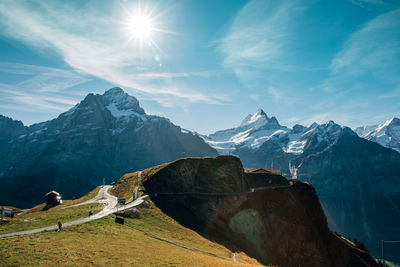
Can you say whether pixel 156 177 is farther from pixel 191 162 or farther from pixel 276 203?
pixel 276 203

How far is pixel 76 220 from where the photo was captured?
4931cm

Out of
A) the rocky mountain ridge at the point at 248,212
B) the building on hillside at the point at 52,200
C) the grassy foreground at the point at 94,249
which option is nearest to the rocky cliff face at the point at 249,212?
the rocky mountain ridge at the point at 248,212

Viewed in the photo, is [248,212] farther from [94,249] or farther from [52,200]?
[52,200]

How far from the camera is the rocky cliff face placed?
74.8m

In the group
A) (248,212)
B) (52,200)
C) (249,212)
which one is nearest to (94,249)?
(248,212)

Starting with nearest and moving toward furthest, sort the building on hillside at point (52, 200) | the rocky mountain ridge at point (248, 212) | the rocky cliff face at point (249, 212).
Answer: the rocky mountain ridge at point (248, 212) → the rocky cliff face at point (249, 212) → the building on hillside at point (52, 200)

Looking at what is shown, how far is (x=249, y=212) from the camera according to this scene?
272 feet

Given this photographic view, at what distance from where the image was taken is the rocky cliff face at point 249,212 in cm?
7475

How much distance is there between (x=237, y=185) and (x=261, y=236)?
59.8 feet

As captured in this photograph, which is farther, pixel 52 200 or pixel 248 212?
pixel 52 200

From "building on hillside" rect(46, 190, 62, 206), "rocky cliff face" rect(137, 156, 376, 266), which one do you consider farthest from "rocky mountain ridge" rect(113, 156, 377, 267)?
"building on hillside" rect(46, 190, 62, 206)

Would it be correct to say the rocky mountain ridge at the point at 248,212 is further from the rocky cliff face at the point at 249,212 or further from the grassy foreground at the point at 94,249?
the grassy foreground at the point at 94,249

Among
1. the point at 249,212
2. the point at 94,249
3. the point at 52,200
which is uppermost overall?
the point at 94,249

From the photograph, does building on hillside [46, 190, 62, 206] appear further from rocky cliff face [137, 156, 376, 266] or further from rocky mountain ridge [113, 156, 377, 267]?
rocky cliff face [137, 156, 376, 266]
